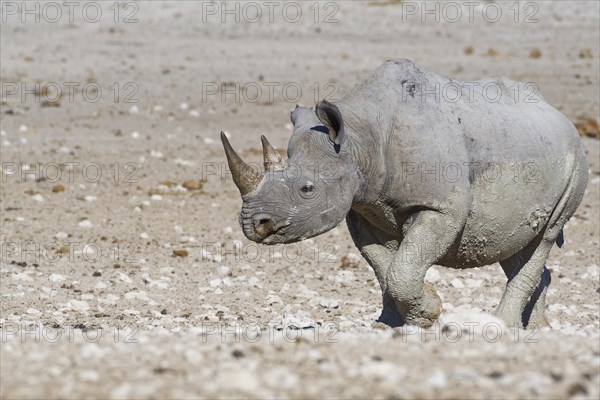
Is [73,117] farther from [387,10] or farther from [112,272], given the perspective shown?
[387,10]

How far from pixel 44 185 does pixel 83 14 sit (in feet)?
49.2

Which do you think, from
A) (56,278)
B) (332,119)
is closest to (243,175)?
(332,119)

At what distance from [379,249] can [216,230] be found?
5.52 metres

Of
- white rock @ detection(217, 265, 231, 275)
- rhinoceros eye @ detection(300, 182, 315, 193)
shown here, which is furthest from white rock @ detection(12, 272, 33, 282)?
rhinoceros eye @ detection(300, 182, 315, 193)

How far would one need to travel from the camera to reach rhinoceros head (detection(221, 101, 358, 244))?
25.5 ft

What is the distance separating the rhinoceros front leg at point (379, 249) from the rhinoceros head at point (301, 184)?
2.88ft

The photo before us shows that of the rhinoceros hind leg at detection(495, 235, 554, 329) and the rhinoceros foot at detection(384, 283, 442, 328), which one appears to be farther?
the rhinoceros hind leg at detection(495, 235, 554, 329)

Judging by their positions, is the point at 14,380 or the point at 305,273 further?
the point at 305,273

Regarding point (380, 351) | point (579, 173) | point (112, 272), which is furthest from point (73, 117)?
point (380, 351)

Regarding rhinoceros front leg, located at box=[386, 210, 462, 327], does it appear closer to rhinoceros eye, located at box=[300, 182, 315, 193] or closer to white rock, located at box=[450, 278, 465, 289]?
rhinoceros eye, located at box=[300, 182, 315, 193]

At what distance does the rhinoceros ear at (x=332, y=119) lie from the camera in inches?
316

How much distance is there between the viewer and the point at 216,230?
14305 millimetres

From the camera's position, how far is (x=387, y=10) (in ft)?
100

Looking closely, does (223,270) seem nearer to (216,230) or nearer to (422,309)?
(216,230)
